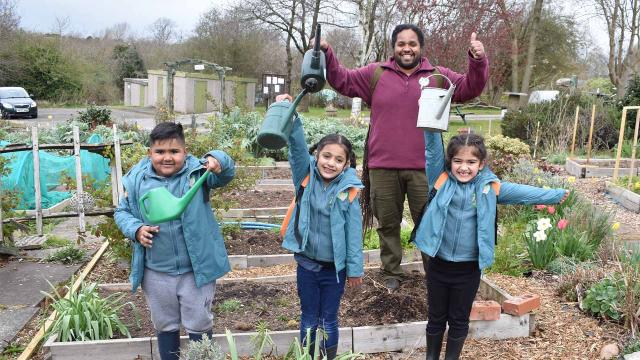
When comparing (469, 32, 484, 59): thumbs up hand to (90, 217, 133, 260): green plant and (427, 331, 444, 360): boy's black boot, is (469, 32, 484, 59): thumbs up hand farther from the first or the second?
(90, 217, 133, 260): green plant

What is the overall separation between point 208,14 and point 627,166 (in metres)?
27.7

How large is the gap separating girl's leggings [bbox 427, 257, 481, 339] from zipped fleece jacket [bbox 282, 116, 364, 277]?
42cm

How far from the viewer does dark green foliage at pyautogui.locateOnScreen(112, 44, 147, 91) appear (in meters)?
37.7

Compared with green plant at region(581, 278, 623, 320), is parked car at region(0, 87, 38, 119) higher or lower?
higher

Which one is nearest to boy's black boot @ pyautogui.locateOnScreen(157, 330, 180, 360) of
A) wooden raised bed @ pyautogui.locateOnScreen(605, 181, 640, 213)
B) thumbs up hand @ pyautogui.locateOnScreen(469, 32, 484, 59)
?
thumbs up hand @ pyautogui.locateOnScreen(469, 32, 484, 59)

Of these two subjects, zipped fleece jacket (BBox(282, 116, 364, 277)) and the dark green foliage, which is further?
the dark green foliage

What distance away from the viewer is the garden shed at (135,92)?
32.9 m

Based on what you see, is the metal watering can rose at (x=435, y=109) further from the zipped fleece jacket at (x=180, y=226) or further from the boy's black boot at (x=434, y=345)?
the boy's black boot at (x=434, y=345)

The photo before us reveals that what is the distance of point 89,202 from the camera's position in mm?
5102

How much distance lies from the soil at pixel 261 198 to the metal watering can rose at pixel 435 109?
420 centimetres

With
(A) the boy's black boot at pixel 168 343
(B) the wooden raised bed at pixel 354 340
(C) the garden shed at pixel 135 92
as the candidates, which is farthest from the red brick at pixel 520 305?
(C) the garden shed at pixel 135 92

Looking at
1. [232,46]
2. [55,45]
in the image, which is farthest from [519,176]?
[55,45]

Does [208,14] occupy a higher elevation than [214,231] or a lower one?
higher

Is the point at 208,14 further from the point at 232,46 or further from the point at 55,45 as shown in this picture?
the point at 55,45
